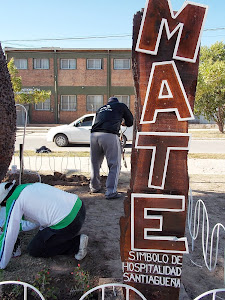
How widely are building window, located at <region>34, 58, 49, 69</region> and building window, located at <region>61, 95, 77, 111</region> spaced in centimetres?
319

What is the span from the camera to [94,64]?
91.5 feet

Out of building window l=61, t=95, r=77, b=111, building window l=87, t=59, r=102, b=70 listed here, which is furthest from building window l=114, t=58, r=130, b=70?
building window l=61, t=95, r=77, b=111

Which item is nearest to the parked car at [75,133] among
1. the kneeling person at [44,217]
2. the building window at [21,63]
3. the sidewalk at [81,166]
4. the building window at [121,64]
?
the sidewalk at [81,166]

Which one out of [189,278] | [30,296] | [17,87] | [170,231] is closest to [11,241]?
[30,296]

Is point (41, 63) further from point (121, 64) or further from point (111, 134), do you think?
point (111, 134)

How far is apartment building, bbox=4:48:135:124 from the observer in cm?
2759

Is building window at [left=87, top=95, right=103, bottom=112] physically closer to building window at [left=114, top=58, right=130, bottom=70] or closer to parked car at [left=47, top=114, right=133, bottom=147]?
building window at [left=114, top=58, right=130, bottom=70]

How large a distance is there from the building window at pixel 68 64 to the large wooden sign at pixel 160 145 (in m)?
26.8

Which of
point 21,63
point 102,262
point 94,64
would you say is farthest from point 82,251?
point 21,63

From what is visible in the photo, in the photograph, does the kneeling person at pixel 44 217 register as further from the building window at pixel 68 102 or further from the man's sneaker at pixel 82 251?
the building window at pixel 68 102

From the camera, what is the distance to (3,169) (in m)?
2.99

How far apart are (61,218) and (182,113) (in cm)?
163

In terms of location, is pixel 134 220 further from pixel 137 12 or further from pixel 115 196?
pixel 115 196

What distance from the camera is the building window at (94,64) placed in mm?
27797
